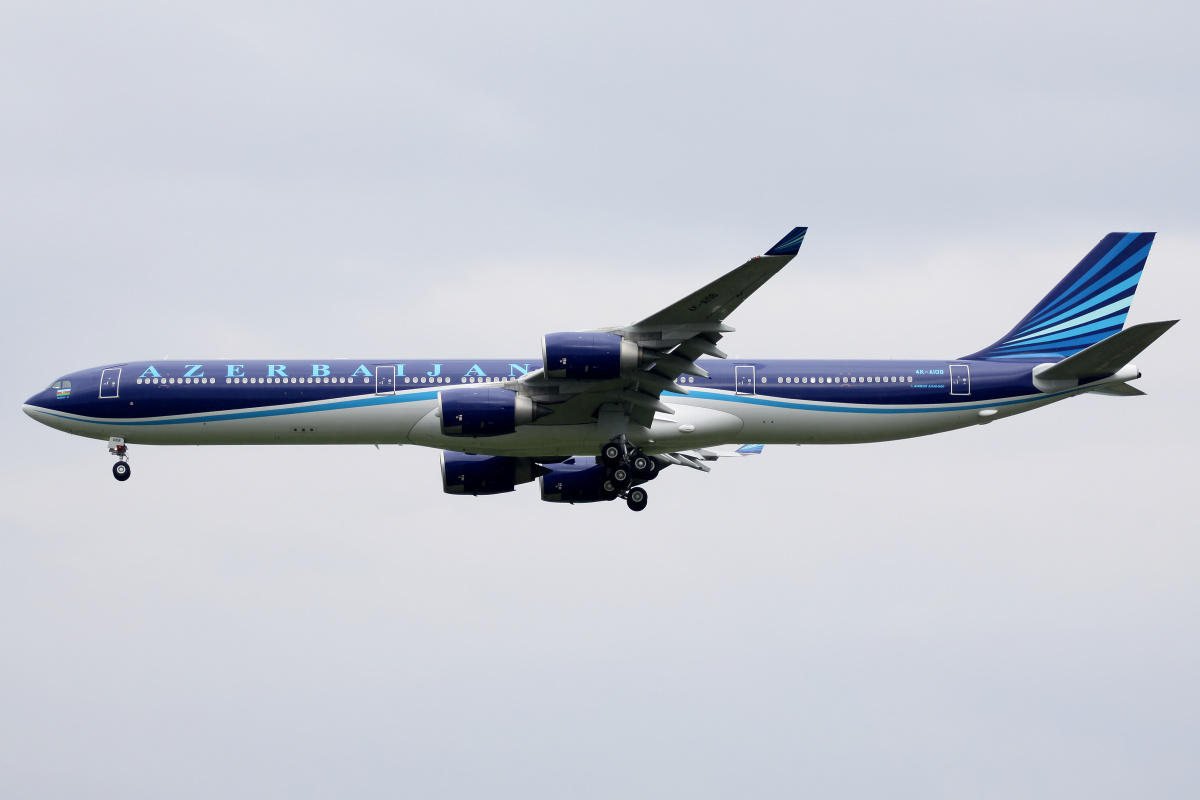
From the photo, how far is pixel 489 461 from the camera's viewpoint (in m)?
44.6

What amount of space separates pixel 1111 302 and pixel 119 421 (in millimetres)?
31414

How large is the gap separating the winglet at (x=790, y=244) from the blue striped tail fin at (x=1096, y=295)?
15308mm

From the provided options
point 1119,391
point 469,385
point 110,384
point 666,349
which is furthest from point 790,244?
point 110,384

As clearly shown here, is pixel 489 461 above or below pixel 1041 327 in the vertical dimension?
below

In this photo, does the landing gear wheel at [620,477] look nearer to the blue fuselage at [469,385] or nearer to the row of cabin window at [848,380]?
the blue fuselage at [469,385]

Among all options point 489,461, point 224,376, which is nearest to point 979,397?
point 489,461

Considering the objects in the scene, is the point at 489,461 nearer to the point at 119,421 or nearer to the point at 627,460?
the point at 627,460

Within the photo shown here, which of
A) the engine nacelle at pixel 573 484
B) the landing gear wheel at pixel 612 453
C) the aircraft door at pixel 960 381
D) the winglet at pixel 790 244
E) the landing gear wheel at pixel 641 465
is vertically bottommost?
the engine nacelle at pixel 573 484

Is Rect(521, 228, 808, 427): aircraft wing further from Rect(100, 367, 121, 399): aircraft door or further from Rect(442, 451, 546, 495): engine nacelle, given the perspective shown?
Rect(100, 367, 121, 399): aircraft door

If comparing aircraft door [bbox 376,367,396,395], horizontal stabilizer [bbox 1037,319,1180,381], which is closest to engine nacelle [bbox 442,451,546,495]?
aircraft door [bbox 376,367,396,395]

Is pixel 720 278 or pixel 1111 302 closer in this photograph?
pixel 720 278

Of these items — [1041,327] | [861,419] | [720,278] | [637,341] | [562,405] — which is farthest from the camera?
[1041,327]

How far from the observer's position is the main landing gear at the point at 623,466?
133 feet

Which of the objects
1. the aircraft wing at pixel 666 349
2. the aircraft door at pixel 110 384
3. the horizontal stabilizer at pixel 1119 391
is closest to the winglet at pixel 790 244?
the aircraft wing at pixel 666 349
